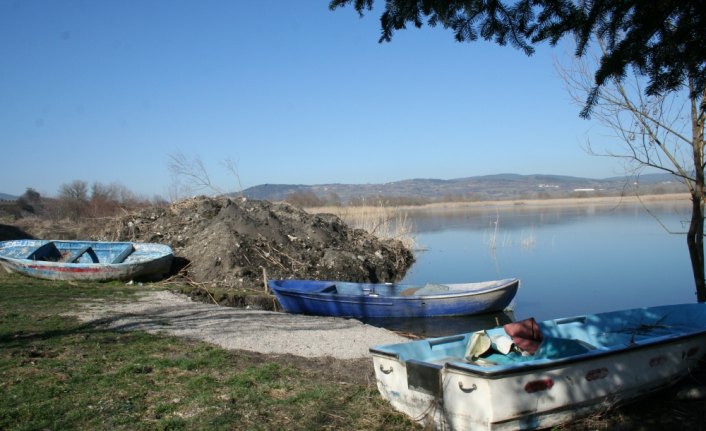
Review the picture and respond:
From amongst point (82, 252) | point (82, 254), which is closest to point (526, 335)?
point (82, 252)

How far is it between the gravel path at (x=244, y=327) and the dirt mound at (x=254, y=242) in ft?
17.8

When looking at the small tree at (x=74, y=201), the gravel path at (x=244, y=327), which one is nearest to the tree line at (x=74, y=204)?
the small tree at (x=74, y=201)

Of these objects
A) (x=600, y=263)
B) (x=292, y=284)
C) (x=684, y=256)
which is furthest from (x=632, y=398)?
(x=684, y=256)

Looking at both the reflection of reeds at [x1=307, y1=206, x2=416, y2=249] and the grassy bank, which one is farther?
the reflection of reeds at [x1=307, y1=206, x2=416, y2=249]

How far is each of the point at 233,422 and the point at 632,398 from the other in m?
4.03

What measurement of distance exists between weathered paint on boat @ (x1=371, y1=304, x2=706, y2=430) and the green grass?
1.21 ft

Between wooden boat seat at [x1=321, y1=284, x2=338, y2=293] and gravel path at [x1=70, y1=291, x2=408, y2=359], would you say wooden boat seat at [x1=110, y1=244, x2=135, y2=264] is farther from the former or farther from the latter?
wooden boat seat at [x1=321, y1=284, x2=338, y2=293]

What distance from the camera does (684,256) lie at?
23.2 meters

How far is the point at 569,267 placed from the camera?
22.1m

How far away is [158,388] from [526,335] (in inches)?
153

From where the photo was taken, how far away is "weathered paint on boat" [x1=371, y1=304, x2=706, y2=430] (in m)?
4.97

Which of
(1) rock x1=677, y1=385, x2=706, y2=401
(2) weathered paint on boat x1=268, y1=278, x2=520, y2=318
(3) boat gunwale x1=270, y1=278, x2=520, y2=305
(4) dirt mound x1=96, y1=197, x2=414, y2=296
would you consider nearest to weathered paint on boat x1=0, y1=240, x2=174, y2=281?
(4) dirt mound x1=96, y1=197, x2=414, y2=296

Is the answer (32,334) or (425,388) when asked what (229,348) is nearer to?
(32,334)

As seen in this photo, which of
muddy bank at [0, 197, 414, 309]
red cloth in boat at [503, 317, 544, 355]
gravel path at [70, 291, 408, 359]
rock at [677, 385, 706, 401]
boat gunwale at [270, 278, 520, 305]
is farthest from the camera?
muddy bank at [0, 197, 414, 309]
